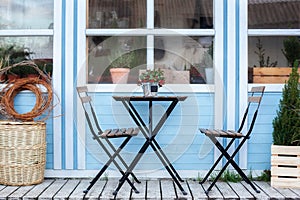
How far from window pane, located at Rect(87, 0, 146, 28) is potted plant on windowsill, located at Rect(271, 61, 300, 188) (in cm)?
157

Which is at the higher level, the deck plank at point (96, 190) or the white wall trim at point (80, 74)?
the white wall trim at point (80, 74)

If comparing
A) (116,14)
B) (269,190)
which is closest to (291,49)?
(269,190)

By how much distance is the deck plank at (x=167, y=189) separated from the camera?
3.90m

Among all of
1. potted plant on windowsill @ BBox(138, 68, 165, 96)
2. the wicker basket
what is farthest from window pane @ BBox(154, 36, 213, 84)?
the wicker basket

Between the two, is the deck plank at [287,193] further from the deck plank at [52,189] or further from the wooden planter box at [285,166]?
the deck plank at [52,189]

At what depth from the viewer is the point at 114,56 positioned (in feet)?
16.0

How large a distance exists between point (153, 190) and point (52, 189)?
2.90ft

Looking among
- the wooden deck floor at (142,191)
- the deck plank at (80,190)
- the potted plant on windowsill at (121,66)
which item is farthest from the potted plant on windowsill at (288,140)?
the deck plank at (80,190)

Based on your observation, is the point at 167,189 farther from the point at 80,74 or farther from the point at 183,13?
the point at 183,13

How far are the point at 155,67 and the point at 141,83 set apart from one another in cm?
46

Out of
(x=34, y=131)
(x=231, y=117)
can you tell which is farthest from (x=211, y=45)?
(x=34, y=131)

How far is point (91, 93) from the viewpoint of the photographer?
15.0ft

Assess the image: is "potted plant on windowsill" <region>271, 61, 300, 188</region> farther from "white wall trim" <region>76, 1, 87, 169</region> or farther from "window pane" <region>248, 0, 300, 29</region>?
"white wall trim" <region>76, 1, 87, 169</region>

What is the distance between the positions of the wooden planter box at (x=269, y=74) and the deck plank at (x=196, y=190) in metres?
1.17
